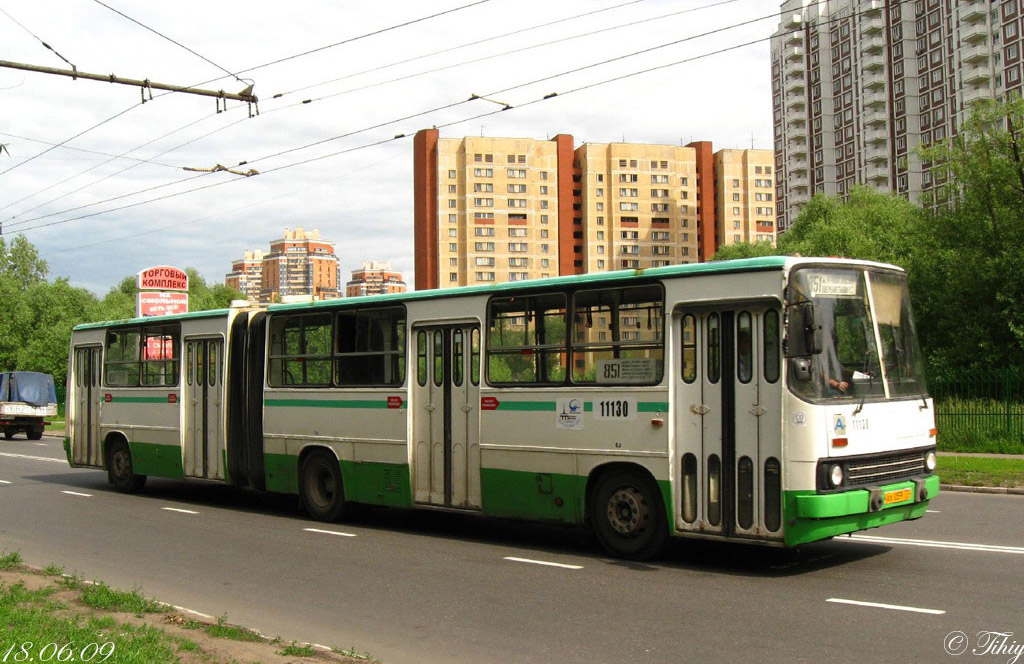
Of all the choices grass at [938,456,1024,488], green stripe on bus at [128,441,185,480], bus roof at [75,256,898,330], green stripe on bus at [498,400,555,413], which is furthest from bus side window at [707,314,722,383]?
green stripe on bus at [128,441,185,480]

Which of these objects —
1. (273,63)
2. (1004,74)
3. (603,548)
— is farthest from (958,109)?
(603,548)

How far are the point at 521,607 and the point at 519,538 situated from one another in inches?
153

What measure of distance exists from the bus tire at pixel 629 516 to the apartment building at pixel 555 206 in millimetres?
116358

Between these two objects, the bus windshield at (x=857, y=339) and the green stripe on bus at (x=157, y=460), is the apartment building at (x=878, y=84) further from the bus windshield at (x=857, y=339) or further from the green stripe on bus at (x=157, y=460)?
the bus windshield at (x=857, y=339)

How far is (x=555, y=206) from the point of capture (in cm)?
13250

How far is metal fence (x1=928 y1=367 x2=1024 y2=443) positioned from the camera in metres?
23.0

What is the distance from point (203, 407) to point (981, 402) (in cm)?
1749

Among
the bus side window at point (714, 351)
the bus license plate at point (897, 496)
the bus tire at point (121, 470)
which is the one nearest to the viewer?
the bus license plate at point (897, 496)

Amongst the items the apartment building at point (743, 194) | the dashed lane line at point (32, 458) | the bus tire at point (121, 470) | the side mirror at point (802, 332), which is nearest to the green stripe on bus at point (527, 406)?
the side mirror at point (802, 332)

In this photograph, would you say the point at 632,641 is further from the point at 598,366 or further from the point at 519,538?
the point at 519,538

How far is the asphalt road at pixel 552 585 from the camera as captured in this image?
23.1ft

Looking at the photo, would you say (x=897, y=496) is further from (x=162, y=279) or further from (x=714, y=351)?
(x=162, y=279)

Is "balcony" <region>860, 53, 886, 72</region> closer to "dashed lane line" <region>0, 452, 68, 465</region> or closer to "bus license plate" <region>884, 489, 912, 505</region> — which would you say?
"dashed lane line" <region>0, 452, 68, 465</region>
